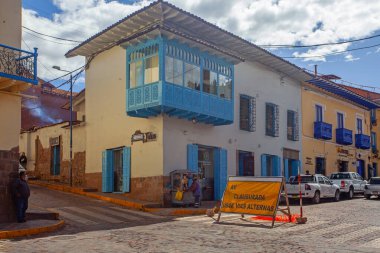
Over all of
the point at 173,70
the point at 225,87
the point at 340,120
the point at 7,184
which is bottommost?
the point at 7,184

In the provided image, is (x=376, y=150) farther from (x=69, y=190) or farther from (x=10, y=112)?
(x=10, y=112)

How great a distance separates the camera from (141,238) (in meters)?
10.9

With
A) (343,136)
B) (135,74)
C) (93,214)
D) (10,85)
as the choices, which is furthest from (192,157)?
(343,136)

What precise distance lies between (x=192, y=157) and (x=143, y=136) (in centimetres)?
238

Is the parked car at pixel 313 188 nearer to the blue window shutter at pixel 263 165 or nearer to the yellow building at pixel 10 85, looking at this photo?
the blue window shutter at pixel 263 165

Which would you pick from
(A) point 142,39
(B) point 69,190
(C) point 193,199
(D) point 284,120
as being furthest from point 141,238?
(D) point 284,120

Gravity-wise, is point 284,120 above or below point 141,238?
above

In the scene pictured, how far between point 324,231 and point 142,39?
11.1m

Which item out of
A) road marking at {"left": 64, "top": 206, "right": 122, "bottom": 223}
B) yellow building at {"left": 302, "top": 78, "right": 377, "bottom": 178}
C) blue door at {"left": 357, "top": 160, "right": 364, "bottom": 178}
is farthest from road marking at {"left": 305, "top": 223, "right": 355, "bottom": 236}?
blue door at {"left": 357, "top": 160, "right": 364, "bottom": 178}

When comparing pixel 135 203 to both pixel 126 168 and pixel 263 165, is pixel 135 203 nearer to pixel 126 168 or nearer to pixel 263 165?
pixel 126 168

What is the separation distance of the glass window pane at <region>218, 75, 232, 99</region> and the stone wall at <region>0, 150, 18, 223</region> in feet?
35.1

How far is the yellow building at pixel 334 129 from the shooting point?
99.9 ft

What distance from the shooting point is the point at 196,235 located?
37.7ft

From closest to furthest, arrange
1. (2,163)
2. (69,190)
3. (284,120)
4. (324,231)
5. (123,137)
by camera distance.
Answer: (324,231), (2,163), (123,137), (69,190), (284,120)
